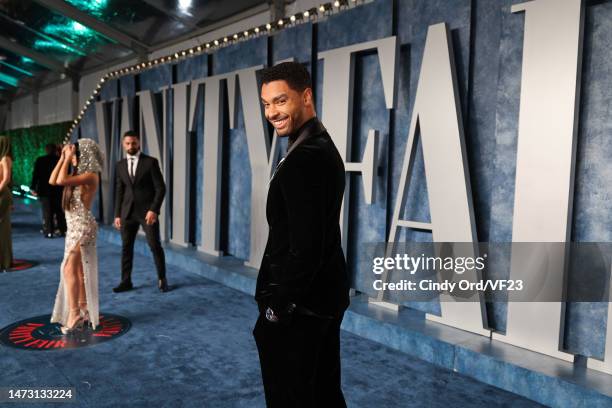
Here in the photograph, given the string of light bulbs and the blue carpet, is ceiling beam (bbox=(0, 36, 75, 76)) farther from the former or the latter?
the blue carpet

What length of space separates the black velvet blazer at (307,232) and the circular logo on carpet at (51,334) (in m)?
2.73

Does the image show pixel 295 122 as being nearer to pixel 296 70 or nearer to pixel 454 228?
pixel 296 70

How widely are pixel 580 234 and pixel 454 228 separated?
2.79ft

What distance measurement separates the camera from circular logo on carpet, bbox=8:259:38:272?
6.30 metres

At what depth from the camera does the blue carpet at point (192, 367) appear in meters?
3.04

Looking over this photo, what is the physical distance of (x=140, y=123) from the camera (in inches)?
308

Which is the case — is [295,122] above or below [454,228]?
above

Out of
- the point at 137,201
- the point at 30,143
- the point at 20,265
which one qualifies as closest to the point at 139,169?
the point at 137,201

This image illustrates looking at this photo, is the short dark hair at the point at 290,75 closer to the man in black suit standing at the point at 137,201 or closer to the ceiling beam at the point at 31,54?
the man in black suit standing at the point at 137,201

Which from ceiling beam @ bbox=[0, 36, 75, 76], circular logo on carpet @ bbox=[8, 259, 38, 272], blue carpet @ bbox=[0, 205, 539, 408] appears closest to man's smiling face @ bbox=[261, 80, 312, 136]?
blue carpet @ bbox=[0, 205, 539, 408]

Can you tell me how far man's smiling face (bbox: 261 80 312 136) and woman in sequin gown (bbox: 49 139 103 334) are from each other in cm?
276

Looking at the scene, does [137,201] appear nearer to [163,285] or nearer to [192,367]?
[163,285]

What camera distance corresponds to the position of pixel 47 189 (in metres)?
8.52

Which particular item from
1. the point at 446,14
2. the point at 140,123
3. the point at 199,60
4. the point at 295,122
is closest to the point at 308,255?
the point at 295,122
